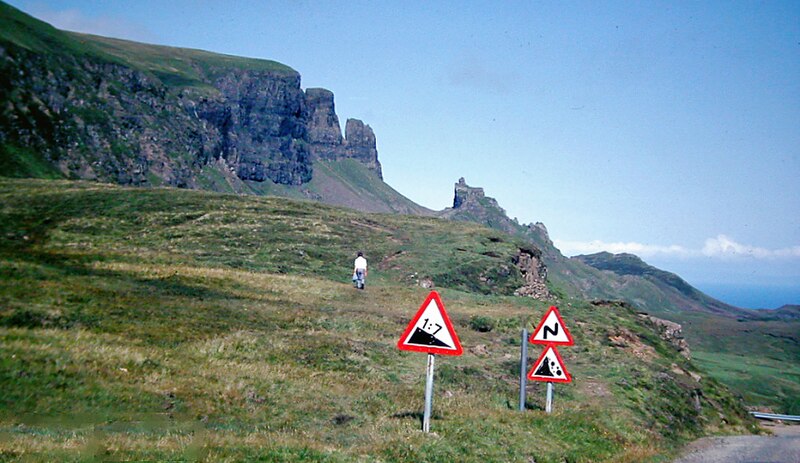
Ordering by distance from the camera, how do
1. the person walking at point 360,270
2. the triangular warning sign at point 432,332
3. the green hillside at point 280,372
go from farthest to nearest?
the person walking at point 360,270 < the triangular warning sign at point 432,332 < the green hillside at point 280,372

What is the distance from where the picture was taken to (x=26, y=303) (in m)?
21.5

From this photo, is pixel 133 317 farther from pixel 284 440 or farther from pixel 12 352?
pixel 284 440

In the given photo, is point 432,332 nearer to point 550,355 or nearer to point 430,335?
point 430,335

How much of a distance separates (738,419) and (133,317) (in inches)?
1062

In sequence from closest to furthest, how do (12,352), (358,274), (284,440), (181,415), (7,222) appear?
(284,440) → (181,415) → (12,352) → (358,274) → (7,222)

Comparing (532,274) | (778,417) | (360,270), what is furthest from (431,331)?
(532,274)

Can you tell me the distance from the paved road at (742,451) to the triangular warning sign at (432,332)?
25.3 ft

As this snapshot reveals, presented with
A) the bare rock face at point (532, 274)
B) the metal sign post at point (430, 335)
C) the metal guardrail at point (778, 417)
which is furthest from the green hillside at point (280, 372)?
the bare rock face at point (532, 274)

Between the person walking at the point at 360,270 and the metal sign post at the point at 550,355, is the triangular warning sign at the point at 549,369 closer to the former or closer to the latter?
the metal sign post at the point at 550,355

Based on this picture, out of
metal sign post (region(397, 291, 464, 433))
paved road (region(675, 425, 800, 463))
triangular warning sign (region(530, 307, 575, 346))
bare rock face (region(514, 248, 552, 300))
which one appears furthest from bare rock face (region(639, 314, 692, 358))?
metal sign post (region(397, 291, 464, 433))

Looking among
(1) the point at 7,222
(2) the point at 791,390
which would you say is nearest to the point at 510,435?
(1) the point at 7,222

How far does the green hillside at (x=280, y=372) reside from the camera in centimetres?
1340

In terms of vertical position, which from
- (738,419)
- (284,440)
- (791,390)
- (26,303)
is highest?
(26,303)

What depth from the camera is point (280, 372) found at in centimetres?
1958
